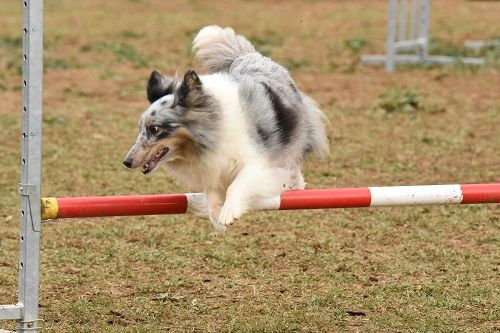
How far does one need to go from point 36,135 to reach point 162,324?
4.14ft

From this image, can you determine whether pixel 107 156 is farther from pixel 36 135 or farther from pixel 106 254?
pixel 36 135

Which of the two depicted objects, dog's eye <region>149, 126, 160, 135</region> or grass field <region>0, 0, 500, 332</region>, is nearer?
dog's eye <region>149, 126, 160, 135</region>

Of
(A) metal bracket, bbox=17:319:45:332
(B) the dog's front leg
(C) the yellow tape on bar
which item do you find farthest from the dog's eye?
(A) metal bracket, bbox=17:319:45:332

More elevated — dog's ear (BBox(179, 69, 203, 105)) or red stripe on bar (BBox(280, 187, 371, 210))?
dog's ear (BBox(179, 69, 203, 105))

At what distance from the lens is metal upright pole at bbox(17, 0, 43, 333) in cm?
423

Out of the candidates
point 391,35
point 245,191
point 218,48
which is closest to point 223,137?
point 245,191

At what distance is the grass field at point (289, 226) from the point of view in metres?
5.30

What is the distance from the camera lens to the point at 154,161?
470 cm

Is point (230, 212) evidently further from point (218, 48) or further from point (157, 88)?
point (218, 48)

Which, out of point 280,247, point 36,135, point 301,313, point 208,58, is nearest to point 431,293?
point 301,313

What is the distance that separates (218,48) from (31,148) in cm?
168

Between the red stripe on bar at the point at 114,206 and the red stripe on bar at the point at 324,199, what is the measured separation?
496 millimetres

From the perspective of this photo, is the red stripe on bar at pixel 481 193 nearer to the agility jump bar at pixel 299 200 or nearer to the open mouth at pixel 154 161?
the agility jump bar at pixel 299 200

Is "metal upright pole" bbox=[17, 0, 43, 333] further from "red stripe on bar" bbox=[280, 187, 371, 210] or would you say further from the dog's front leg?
"red stripe on bar" bbox=[280, 187, 371, 210]
